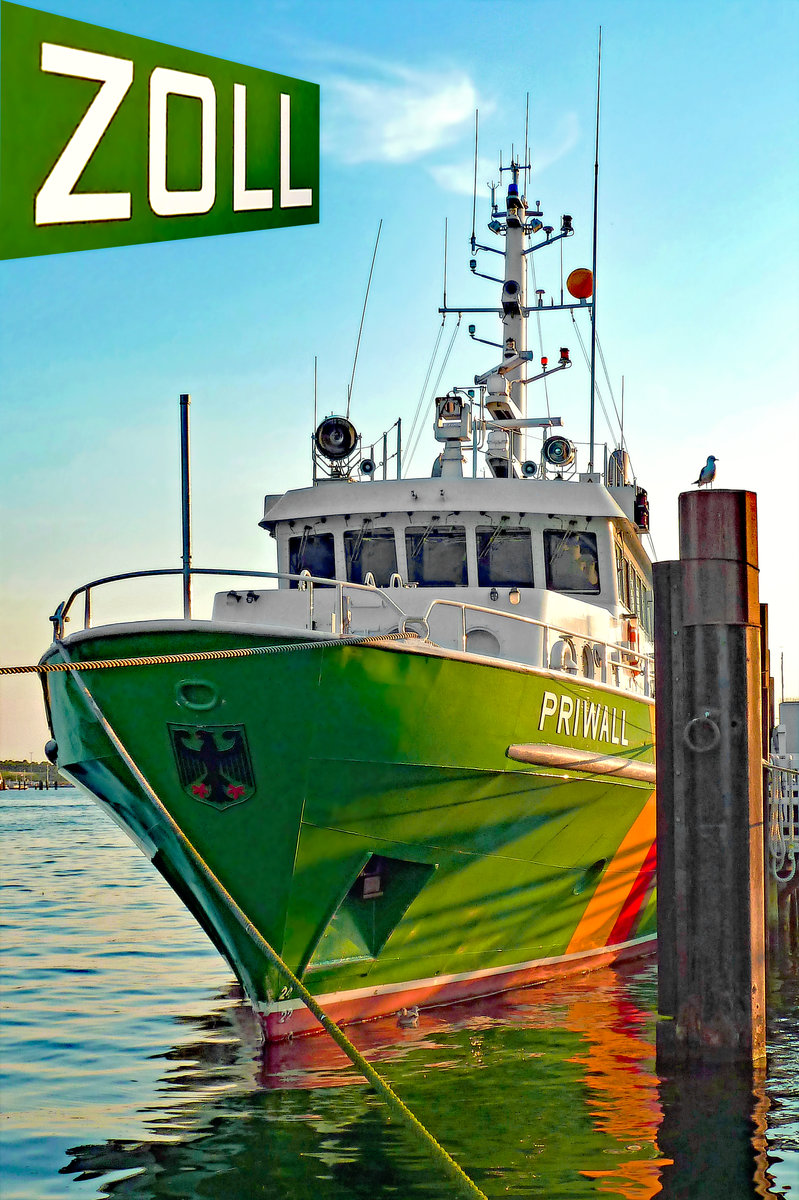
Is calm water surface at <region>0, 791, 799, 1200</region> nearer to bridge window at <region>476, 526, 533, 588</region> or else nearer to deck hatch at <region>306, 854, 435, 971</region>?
deck hatch at <region>306, 854, 435, 971</region>

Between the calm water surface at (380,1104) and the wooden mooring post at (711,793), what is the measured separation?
0.42m

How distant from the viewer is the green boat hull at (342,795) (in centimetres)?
805

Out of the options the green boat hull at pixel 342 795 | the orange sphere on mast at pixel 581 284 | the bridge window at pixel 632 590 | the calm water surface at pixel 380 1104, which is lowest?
the calm water surface at pixel 380 1104

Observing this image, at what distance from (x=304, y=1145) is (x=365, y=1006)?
88.5 inches

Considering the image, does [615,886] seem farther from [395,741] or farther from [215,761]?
[215,761]

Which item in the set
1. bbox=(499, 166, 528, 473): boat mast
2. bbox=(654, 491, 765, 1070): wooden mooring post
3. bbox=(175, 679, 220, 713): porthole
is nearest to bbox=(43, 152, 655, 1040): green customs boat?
bbox=(175, 679, 220, 713): porthole

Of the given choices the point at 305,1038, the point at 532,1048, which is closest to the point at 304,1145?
the point at 305,1038

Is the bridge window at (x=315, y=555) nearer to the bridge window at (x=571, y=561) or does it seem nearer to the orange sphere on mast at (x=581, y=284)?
the bridge window at (x=571, y=561)

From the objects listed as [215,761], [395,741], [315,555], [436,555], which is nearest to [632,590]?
[436,555]

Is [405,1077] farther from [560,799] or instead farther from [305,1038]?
[560,799]

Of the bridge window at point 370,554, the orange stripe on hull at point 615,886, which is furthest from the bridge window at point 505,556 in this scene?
the orange stripe on hull at point 615,886

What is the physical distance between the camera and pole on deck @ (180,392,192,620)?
714 cm

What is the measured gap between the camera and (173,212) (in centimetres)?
452

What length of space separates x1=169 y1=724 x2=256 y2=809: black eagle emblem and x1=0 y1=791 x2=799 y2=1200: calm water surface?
1.87 metres
